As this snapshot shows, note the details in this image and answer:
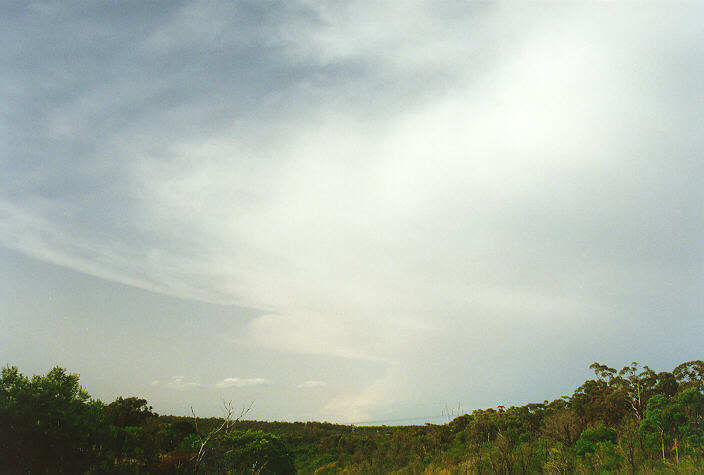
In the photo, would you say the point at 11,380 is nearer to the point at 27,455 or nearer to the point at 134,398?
the point at 27,455

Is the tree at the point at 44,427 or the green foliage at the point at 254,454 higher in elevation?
the tree at the point at 44,427

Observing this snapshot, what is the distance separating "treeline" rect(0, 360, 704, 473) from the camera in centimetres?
1722

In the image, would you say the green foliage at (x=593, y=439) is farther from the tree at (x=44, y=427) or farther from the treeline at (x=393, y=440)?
the tree at (x=44, y=427)

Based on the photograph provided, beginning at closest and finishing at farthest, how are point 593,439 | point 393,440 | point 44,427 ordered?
point 44,427 < point 593,439 < point 393,440

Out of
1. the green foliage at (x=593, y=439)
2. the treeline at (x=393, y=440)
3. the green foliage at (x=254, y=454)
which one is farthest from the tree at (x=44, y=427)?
the green foliage at (x=593, y=439)

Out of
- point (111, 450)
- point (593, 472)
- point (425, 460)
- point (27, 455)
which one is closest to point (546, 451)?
point (593, 472)

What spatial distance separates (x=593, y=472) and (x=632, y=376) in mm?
24224

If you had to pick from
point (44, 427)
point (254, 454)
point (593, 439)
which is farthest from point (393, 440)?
point (44, 427)

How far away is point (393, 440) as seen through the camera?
1900 inches

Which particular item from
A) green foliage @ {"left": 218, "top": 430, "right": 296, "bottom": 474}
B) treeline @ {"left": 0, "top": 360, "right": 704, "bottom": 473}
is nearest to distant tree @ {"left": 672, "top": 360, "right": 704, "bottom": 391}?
treeline @ {"left": 0, "top": 360, "right": 704, "bottom": 473}

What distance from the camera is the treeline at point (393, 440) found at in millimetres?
17219

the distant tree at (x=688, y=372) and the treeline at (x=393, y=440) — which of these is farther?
the distant tree at (x=688, y=372)

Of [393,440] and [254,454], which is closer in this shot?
[254,454]

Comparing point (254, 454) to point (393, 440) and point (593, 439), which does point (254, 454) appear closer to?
point (593, 439)
